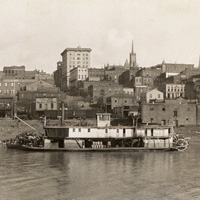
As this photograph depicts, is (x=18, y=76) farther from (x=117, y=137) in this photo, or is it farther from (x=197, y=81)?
(x=117, y=137)

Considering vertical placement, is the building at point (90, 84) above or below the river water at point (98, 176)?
above

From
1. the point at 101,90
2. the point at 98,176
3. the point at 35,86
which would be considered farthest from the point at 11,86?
the point at 98,176

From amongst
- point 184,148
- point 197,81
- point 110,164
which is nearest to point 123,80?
point 197,81

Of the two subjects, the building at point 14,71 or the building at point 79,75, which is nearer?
the building at point 14,71

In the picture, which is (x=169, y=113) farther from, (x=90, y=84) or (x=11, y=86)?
(x=11, y=86)

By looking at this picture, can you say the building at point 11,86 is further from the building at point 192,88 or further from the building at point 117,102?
the building at point 192,88

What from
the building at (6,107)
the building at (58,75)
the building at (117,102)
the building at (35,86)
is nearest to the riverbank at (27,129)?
the building at (6,107)

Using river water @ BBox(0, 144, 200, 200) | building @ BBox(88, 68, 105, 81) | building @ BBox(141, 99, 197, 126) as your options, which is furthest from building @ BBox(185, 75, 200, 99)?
river water @ BBox(0, 144, 200, 200)
